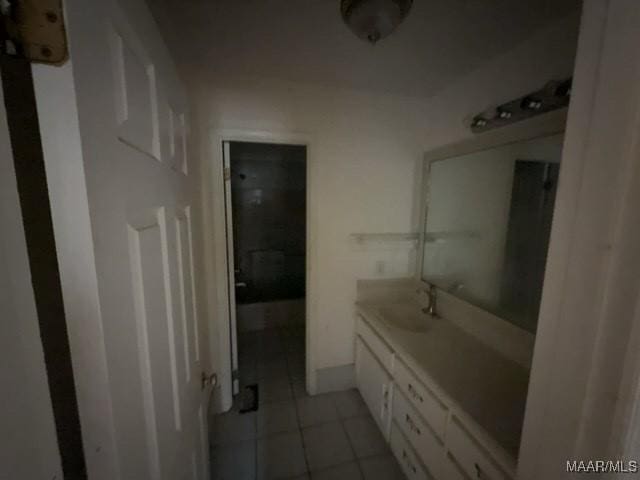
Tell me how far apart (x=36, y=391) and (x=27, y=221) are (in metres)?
0.20

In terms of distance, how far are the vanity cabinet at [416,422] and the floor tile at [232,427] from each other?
2.60 ft

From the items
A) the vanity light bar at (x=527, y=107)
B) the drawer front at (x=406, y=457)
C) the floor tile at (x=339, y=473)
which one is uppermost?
the vanity light bar at (x=527, y=107)

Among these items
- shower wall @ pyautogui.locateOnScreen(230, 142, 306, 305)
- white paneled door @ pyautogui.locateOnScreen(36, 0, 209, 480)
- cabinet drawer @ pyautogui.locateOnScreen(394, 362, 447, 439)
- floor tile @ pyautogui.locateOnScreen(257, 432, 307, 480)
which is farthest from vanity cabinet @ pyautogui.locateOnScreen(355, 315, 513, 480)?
shower wall @ pyautogui.locateOnScreen(230, 142, 306, 305)

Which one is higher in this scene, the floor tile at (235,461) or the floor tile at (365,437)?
the floor tile at (365,437)

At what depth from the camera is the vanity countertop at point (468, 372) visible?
2.84 feet

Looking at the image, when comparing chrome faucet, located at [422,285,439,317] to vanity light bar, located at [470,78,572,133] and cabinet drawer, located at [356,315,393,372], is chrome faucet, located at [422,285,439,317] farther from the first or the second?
vanity light bar, located at [470,78,572,133]

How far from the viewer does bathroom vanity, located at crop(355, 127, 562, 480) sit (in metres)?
0.94

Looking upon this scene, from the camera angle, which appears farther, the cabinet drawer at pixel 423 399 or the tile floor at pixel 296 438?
the tile floor at pixel 296 438

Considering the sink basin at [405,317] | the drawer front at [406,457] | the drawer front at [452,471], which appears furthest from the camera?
the sink basin at [405,317]

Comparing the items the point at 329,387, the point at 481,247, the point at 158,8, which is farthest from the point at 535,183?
the point at 329,387

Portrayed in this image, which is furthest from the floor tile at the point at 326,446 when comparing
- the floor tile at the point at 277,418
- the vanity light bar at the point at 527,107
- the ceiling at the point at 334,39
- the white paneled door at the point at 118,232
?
the ceiling at the point at 334,39

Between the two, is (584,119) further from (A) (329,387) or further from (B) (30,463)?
(A) (329,387)

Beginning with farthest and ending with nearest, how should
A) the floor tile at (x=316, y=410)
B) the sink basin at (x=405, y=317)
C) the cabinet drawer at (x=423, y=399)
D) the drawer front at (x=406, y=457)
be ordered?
the floor tile at (x=316, y=410) < the sink basin at (x=405, y=317) < the drawer front at (x=406, y=457) < the cabinet drawer at (x=423, y=399)

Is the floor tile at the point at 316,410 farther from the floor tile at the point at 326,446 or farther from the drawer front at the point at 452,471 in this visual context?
the drawer front at the point at 452,471
